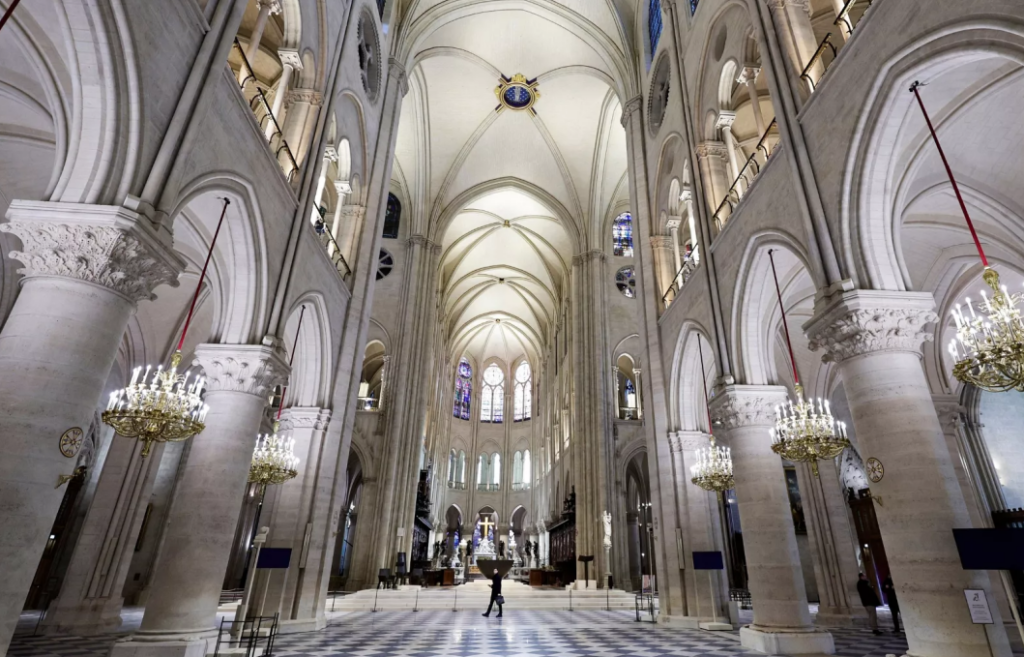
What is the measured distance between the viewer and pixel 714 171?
10.9 meters

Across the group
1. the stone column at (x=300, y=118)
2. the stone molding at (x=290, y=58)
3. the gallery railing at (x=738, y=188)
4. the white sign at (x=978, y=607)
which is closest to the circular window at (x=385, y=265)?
the stone column at (x=300, y=118)

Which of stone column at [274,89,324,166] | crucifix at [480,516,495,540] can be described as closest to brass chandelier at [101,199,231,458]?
stone column at [274,89,324,166]

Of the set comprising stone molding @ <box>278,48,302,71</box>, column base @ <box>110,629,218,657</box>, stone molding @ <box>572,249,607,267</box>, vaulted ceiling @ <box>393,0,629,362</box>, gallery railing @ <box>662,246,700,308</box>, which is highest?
vaulted ceiling @ <box>393,0,629,362</box>

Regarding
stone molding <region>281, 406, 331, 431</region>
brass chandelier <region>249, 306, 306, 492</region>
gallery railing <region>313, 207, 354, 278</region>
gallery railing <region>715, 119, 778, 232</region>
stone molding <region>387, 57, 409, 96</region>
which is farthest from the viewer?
stone molding <region>387, 57, 409, 96</region>

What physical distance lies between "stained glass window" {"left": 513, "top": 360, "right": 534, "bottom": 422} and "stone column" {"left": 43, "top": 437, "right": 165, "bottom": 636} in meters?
33.8

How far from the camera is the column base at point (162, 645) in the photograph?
18.7 ft

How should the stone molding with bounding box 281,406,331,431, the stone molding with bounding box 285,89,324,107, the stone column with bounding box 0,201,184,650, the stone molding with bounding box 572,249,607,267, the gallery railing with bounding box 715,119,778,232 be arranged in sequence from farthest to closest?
1. the stone molding with bounding box 572,249,607,267
2. the stone molding with bounding box 281,406,331,431
3. the gallery railing with bounding box 715,119,778,232
4. the stone molding with bounding box 285,89,324,107
5. the stone column with bounding box 0,201,184,650

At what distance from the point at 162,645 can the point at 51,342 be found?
3567mm

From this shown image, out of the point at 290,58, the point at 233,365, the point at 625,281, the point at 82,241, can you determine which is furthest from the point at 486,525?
the point at 82,241

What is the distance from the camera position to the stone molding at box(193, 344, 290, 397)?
740 cm

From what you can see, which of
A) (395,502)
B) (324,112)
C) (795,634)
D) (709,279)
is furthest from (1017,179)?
(395,502)

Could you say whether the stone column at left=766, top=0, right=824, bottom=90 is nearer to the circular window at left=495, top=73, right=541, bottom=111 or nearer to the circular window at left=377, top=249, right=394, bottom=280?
the circular window at left=495, top=73, right=541, bottom=111

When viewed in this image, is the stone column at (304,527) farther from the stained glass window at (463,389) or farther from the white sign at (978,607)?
the stained glass window at (463,389)

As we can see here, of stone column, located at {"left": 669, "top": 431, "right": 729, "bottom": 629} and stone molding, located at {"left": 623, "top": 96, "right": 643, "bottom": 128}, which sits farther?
stone molding, located at {"left": 623, "top": 96, "right": 643, "bottom": 128}
